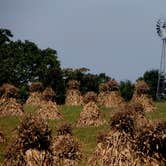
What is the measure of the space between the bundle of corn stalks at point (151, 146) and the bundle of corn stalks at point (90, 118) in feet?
85.7

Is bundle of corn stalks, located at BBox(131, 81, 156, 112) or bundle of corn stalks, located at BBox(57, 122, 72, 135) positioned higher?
bundle of corn stalks, located at BBox(131, 81, 156, 112)

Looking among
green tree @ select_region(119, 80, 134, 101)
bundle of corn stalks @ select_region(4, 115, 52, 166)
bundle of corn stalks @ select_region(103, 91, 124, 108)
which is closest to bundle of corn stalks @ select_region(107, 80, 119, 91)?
bundle of corn stalks @ select_region(103, 91, 124, 108)

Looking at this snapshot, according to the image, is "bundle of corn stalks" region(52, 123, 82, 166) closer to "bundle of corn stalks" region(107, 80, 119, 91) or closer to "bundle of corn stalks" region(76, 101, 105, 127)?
"bundle of corn stalks" region(76, 101, 105, 127)

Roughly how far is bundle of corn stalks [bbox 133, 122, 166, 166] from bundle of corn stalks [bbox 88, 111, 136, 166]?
29.7 feet

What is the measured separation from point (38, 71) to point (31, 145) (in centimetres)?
7264

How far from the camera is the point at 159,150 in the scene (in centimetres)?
2011

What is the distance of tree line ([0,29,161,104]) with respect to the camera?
90938mm

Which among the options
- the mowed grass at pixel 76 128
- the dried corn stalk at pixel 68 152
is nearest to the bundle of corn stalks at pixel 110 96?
the mowed grass at pixel 76 128

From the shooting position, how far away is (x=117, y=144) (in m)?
30.1

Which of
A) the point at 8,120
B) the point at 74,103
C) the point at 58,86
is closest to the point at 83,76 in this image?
the point at 58,86

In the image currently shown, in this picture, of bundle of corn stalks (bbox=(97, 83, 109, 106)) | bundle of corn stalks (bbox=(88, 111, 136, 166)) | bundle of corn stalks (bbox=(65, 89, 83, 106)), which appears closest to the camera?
bundle of corn stalks (bbox=(88, 111, 136, 166))

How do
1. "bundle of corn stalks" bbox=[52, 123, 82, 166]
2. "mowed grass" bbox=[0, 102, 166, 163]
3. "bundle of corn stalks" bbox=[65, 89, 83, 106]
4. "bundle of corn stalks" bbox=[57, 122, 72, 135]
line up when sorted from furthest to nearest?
"bundle of corn stalks" bbox=[65, 89, 83, 106] < "mowed grass" bbox=[0, 102, 166, 163] < "bundle of corn stalks" bbox=[57, 122, 72, 135] < "bundle of corn stalks" bbox=[52, 123, 82, 166]

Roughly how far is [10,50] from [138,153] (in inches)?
3177

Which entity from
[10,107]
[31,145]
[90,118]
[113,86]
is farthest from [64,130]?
[113,86]
